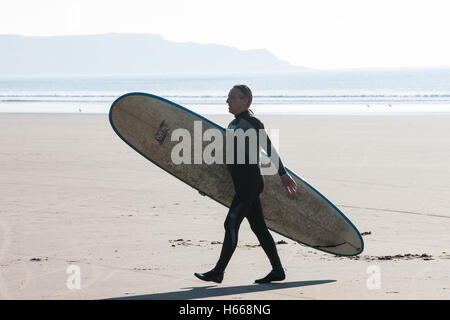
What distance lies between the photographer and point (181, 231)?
673 centimetres

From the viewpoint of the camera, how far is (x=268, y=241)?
15.8 ft

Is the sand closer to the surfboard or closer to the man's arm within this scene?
A: the surfboard

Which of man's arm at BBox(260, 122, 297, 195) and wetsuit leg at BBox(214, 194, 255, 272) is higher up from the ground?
man's arm at BBox(260, 122, 297, 195)

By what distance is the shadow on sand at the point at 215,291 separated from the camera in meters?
4.49

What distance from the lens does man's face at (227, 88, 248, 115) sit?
4.68 metres

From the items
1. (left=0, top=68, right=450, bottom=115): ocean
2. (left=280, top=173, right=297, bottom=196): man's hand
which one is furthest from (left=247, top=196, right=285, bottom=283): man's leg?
(left=0, top=68, right=450, bottom=115): ocean

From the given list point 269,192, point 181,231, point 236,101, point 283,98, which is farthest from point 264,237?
point 283,98

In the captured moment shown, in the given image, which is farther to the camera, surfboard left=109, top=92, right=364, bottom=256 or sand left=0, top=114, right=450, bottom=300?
surfboard left=109, top=92, right=364, bottom=256

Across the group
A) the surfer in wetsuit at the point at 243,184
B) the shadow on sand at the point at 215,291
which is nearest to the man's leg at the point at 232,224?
the surfer in wetsuit at the point at 243,184

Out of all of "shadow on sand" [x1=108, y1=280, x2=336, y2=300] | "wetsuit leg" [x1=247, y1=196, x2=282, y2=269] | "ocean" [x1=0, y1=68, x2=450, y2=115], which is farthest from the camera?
"ocean" [x1=0, y1=68, x2=450, y2=115]

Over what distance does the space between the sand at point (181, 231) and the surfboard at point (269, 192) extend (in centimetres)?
21

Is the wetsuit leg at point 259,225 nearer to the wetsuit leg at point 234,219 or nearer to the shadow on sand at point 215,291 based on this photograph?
the wetsuit leg at point 234,219

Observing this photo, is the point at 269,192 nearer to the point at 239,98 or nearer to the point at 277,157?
the point at 277,157
